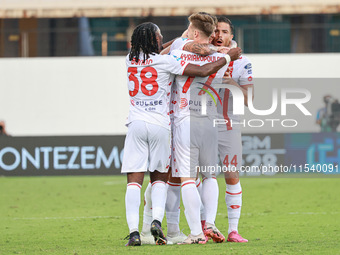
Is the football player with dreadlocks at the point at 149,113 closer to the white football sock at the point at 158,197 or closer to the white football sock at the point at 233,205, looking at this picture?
the white football sock at the point at 158,197

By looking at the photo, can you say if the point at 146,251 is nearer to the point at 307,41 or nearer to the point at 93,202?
the point at 93,202

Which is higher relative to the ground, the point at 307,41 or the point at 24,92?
the point at 307,41

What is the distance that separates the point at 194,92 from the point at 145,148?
0.67 meters

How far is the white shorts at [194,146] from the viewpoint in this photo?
716 cm

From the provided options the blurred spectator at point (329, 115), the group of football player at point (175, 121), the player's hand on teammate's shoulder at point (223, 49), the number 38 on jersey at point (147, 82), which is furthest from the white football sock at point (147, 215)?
the blurred spectator at point (329, 115)

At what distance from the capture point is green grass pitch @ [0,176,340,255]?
22.8 feet

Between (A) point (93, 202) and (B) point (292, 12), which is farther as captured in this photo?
(B) point (292, 12)

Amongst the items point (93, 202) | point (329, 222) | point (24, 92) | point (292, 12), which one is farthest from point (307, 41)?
point (329, 222)

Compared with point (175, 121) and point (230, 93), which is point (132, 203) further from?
point (230, 93)

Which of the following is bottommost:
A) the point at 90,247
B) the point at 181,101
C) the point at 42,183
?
the point at 42,183

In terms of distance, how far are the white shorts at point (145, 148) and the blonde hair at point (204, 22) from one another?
3.14ft

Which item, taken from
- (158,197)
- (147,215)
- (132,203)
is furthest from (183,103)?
(147,215)

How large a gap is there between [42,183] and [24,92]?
7421 mm

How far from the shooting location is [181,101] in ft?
23.7
